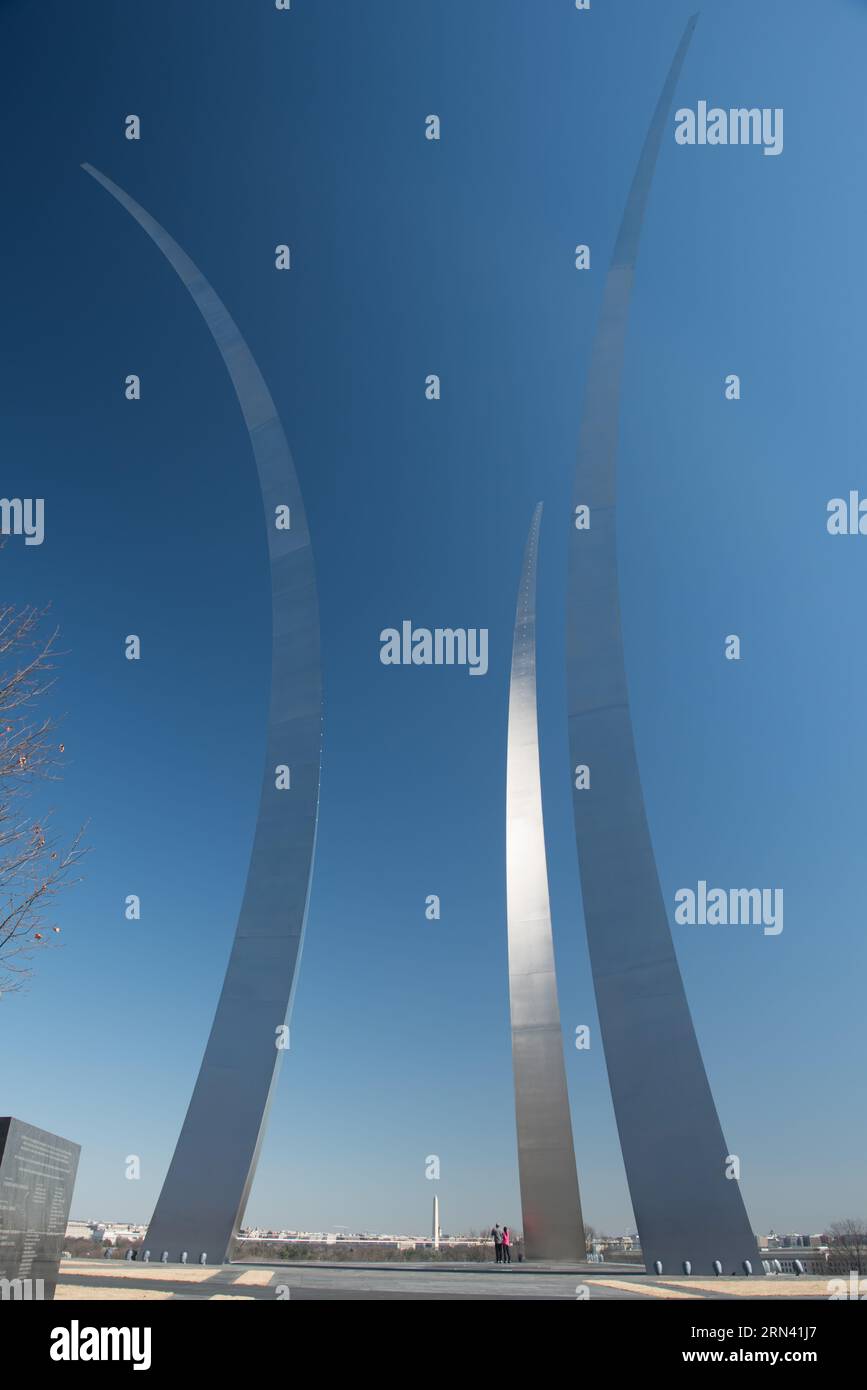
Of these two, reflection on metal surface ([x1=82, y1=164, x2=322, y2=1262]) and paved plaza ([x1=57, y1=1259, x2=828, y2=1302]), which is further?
reflection on metal surface ([x1=82, y1=164, x2=322, y2=1262])

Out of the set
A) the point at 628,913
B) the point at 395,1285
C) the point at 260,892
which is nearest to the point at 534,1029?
the point at 628,913

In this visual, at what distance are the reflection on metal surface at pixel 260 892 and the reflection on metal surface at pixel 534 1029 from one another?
547 cm

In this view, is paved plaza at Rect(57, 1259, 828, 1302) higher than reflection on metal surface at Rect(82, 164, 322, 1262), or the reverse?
reflection on metal surface at Rect(82, 164, 322, 1262)

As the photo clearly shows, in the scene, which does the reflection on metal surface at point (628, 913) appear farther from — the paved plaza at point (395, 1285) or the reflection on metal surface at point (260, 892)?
the reflection on metal surface at point (260, 892)

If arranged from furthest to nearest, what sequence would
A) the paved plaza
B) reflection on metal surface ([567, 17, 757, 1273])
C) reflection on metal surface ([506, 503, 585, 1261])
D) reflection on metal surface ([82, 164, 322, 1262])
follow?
reflection on metal surface ([506, 503, 585, 1261]), reflection on metal surface ([82, 164, 322, 1262]), reflection on metal surface ([567, 17, 757, 1273]), the paved plaza

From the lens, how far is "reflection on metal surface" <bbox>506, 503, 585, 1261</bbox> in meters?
19.0

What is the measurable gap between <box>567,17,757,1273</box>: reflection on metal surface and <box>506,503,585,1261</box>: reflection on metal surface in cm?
391

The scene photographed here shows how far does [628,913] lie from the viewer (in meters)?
16.9

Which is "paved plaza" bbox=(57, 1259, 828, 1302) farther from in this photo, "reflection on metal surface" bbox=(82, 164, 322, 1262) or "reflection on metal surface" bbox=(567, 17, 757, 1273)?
"reflection on metal surface" bbox=(82, 164, 322, 1262)

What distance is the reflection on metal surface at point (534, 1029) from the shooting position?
19.0m

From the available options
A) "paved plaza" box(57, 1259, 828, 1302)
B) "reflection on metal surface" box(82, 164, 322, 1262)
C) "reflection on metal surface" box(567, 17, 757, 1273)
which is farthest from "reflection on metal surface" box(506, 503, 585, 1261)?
"reflection on metal surface" box(82, 164, 322, 1262)

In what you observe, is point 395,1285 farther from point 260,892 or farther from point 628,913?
point 260,892

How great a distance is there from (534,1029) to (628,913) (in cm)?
484
